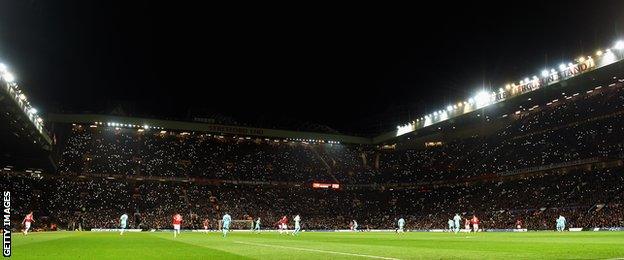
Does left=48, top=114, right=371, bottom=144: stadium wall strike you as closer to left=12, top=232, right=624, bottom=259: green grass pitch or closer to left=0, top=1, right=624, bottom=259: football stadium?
left=0, top=1, right=624, bottom=259: football stadium

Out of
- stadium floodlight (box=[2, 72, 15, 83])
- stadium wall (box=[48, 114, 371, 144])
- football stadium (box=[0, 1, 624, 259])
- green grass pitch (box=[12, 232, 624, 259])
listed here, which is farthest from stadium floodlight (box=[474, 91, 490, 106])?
stadium floodlight (box=[2, 72, 15, 83])

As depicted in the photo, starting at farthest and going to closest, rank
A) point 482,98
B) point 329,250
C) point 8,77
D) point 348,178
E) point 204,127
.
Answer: point 348,178 < point 204,127 < point 482,98 < point 8,77 < point 329,250

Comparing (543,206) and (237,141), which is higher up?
(237,141)

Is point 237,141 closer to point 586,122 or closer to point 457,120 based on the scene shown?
point 457,120

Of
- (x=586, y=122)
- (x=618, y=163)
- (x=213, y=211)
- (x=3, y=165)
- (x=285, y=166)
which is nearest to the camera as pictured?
(x=618, y=163)

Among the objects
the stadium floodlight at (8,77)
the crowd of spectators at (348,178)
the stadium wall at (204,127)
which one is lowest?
the crowd of spectators at (348,178)

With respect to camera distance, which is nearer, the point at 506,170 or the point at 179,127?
the point at 506,170

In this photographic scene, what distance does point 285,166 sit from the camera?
8088 centimetres

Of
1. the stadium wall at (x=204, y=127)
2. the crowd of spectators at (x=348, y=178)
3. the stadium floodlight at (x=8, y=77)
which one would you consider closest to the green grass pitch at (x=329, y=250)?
the stadium floodlight at (x=8, y=77)

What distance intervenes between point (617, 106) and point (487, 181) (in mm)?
17914

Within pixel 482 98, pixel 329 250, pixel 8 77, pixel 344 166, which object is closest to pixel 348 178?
pixel 344 166

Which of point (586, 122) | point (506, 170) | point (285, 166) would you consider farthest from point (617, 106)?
point (285, 166)

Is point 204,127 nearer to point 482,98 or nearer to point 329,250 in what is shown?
point 482,98

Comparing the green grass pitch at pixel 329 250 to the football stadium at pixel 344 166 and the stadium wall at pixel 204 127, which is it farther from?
the stadium wall at pixel 204 127
